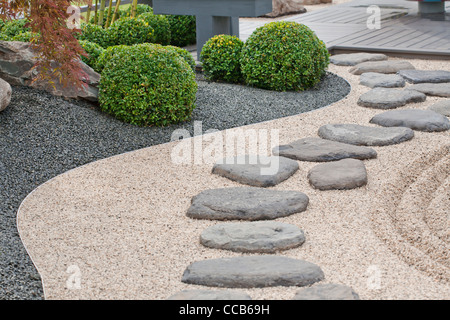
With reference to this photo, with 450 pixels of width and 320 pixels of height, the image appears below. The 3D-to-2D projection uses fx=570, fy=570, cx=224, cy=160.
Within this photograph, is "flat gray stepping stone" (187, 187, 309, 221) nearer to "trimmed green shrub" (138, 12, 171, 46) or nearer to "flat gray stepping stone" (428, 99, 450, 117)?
"flat gray stepping stone" (428, 99, 450, 117)

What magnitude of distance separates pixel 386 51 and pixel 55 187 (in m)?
Result: 5.44

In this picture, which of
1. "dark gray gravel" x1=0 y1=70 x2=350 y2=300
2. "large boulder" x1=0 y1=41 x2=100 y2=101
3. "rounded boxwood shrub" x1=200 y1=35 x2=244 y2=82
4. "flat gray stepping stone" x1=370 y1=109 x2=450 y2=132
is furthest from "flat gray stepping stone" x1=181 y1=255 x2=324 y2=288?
"rounded boxwood shrub" x1=200 y1=35 x2=244 y2=82

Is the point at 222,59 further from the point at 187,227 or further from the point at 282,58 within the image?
A: the point at 187,227

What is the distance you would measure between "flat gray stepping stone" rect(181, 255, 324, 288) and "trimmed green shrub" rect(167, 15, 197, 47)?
21.5ft

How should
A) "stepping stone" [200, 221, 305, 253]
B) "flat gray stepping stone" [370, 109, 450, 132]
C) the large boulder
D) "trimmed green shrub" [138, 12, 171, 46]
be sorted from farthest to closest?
"trimmed green shrub" [138, 12, 171, 46]
the large boulder
"flat gray stepping stone" [370, 109, 450, 132]
"stepping stone" [200, 221, 305, 253]

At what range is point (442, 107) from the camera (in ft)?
17.3

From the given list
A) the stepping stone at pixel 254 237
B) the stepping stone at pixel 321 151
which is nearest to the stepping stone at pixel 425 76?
the stepping stone at pixel 321 151

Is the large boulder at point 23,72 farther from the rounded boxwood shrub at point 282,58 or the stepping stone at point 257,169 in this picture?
the rounded boxwood shrub at point 282,58

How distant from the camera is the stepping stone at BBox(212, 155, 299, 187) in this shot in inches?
148

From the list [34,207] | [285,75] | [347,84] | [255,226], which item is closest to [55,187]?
[34,207]

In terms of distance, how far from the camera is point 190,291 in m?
2.52

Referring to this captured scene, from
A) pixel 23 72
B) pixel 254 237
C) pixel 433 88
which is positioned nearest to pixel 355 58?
pixel 433 88

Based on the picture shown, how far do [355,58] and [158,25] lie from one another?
9.45ft
